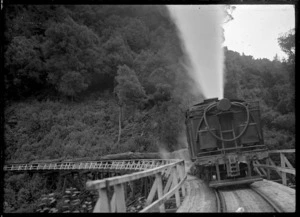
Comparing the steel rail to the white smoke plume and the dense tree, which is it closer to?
the white smoke plume

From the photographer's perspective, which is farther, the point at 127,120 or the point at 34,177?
the point at 127,120

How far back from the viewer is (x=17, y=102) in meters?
25.5

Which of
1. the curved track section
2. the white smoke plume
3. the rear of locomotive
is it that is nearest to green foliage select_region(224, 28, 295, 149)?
the white smoke plume

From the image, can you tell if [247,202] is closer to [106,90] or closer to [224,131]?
[224,131]

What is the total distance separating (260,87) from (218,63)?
2055cm

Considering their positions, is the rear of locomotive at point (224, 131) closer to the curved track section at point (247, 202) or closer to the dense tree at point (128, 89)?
the curved track section at point (247, 202)

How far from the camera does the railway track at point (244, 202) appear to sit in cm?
574

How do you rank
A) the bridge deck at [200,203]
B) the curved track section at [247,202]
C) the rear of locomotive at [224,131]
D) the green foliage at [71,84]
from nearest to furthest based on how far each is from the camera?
1. the curved track section at [247,202]
2. the bridge deck at [200,203]
3. the rear of locomotive at [224,131]
4. the green foliage at [71,84]

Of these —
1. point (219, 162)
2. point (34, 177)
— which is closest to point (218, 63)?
point (219, 162)

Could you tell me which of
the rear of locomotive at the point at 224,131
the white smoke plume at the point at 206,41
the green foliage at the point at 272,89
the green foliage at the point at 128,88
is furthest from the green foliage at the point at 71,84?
the rear of locomotive at the point at 224,131

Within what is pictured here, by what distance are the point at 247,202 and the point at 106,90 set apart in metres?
32.8

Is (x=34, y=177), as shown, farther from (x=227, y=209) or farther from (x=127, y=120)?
(x=227, y=209)

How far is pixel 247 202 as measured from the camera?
6480mm

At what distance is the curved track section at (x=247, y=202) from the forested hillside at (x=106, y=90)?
41.5 ft
